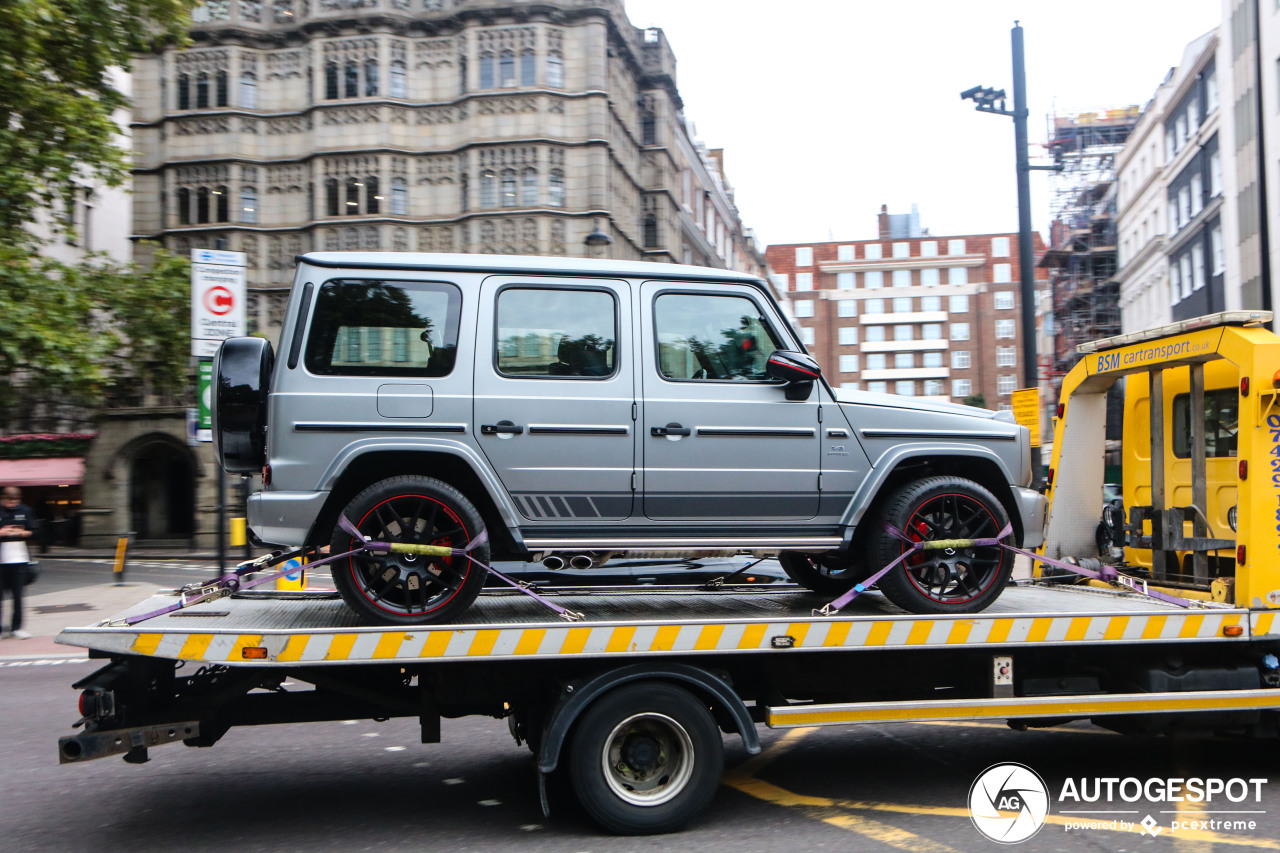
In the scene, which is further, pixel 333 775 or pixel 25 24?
pixel 25 24

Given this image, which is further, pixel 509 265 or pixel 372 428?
pixel 509 265

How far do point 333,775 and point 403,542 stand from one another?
208 cm

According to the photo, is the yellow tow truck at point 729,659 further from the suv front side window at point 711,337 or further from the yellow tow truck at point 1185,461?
the suv front side window at point 711,337

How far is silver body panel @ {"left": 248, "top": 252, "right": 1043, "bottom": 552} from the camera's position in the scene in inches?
197

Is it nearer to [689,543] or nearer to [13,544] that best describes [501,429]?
[689,543]

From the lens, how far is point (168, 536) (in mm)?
36156

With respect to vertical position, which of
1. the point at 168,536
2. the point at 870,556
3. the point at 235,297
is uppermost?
the point at 235,297

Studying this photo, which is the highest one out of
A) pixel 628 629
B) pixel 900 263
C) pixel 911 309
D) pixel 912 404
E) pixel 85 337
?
pixel 900 263

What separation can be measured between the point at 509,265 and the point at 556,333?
0.41m

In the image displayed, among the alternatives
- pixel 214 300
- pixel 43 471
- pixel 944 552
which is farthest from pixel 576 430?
pixel 43 471

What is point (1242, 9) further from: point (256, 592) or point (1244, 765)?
point (256, 592)

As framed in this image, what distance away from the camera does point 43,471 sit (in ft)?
111

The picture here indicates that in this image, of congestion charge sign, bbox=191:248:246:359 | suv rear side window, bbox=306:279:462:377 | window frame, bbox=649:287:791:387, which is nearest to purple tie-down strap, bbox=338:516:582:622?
suv rear side window, bbox=306:279:462:377

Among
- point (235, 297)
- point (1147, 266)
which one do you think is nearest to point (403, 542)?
point (235, 297)
